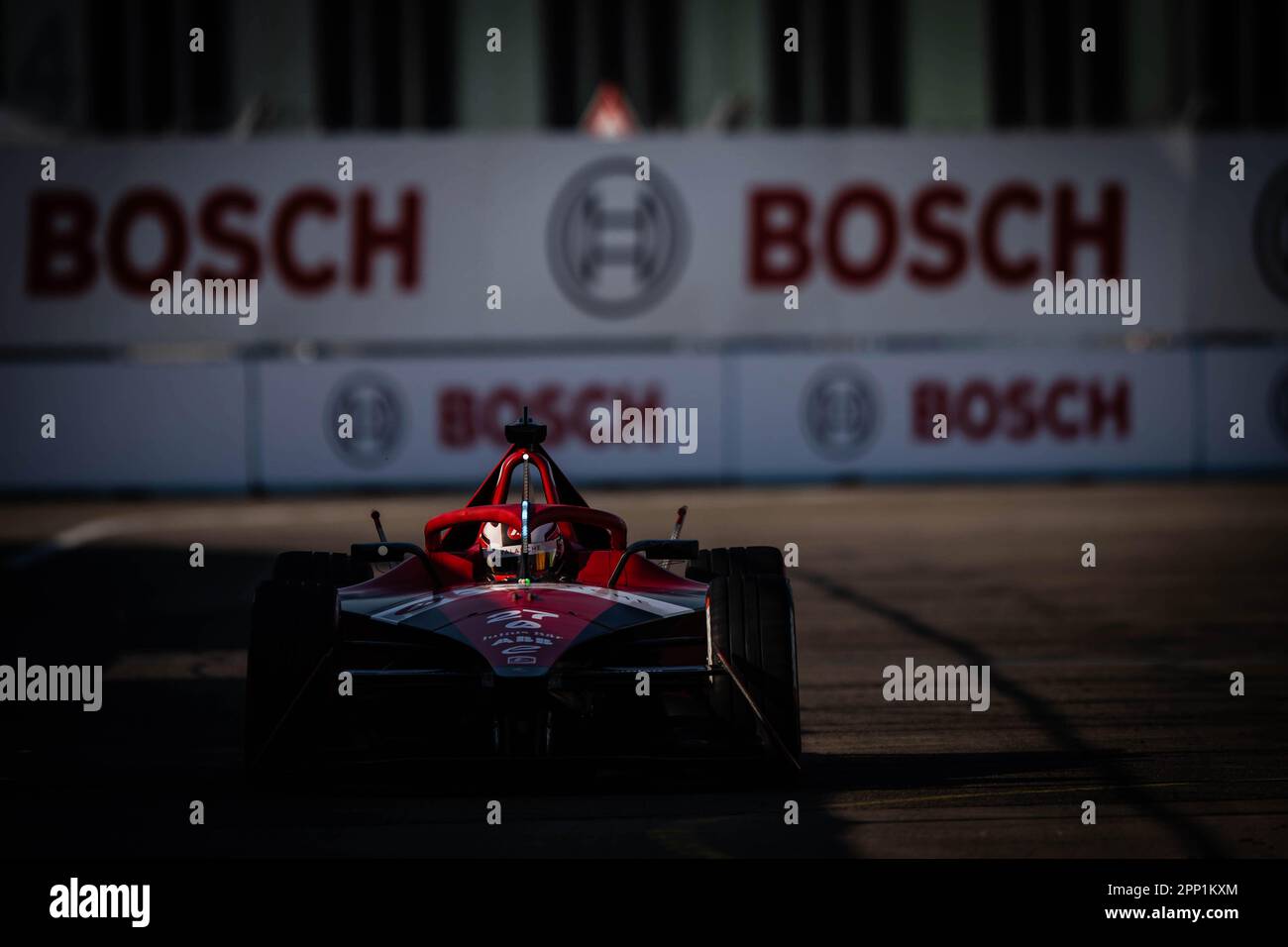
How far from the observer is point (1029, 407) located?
2394cm

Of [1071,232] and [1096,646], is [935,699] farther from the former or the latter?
[1071,232]

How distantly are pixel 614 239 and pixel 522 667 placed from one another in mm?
17050

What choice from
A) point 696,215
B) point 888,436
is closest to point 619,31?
point 696,215

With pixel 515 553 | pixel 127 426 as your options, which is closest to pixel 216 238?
pixel 127 426

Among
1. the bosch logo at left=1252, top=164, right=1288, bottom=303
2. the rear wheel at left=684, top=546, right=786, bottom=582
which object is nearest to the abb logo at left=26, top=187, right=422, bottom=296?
the bosch logo at left=1252, top=164, right=1288, bottom=303

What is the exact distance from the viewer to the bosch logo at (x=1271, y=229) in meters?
24.3

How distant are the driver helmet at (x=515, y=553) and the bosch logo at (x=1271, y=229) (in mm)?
17648

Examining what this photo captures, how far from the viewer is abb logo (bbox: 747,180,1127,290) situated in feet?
78.9

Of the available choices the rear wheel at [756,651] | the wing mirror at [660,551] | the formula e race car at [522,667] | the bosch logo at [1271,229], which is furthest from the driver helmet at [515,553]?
the bosch logo at [1271,229]

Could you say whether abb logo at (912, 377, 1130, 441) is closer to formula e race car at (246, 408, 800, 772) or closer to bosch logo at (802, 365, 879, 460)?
bosch logo at (802, 365, 879, 460)

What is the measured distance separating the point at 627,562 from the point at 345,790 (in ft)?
5.25

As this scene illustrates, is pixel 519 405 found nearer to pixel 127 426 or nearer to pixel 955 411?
pixel 127 426

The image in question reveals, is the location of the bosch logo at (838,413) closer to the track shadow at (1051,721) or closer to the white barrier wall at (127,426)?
the white barrier wall at (127,426)

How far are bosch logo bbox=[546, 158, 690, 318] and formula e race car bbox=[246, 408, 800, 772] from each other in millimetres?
15456
